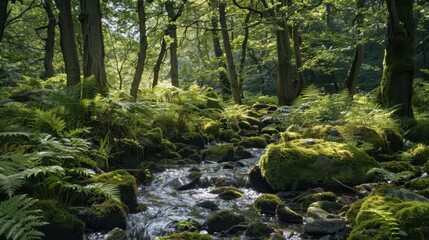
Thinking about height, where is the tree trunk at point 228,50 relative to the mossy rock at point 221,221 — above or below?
above

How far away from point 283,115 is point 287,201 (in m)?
5.39

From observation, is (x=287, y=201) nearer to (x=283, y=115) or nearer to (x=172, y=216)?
(x=172, y=216)

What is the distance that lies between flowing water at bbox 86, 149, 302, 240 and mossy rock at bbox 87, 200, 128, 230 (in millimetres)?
130

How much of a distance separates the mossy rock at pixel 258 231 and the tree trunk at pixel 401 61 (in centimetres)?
545

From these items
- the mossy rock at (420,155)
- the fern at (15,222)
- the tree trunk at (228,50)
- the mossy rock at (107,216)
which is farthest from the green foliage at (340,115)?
the fern at (15,222)

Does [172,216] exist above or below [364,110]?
below

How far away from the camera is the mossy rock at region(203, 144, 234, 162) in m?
8.32

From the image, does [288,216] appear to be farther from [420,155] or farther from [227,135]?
[227,135]

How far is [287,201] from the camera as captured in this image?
18.2 feet

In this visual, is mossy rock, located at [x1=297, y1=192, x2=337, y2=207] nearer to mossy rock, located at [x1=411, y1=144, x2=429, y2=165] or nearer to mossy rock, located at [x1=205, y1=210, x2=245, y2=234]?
mossy rock, located at [x1=205, y1=210, x2=245, y2=234]

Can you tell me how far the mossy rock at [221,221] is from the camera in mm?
4494

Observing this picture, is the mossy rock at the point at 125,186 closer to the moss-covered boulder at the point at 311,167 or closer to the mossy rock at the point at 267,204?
the mossy rock at the point at 267,204

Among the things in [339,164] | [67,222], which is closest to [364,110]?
[339,164]

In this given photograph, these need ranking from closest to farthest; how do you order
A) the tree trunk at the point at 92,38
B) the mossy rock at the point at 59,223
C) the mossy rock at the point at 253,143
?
the mossy rock at the point at 59,223, the tree trunk at the point at 92,38, the mossy rock at the point at 253,143
